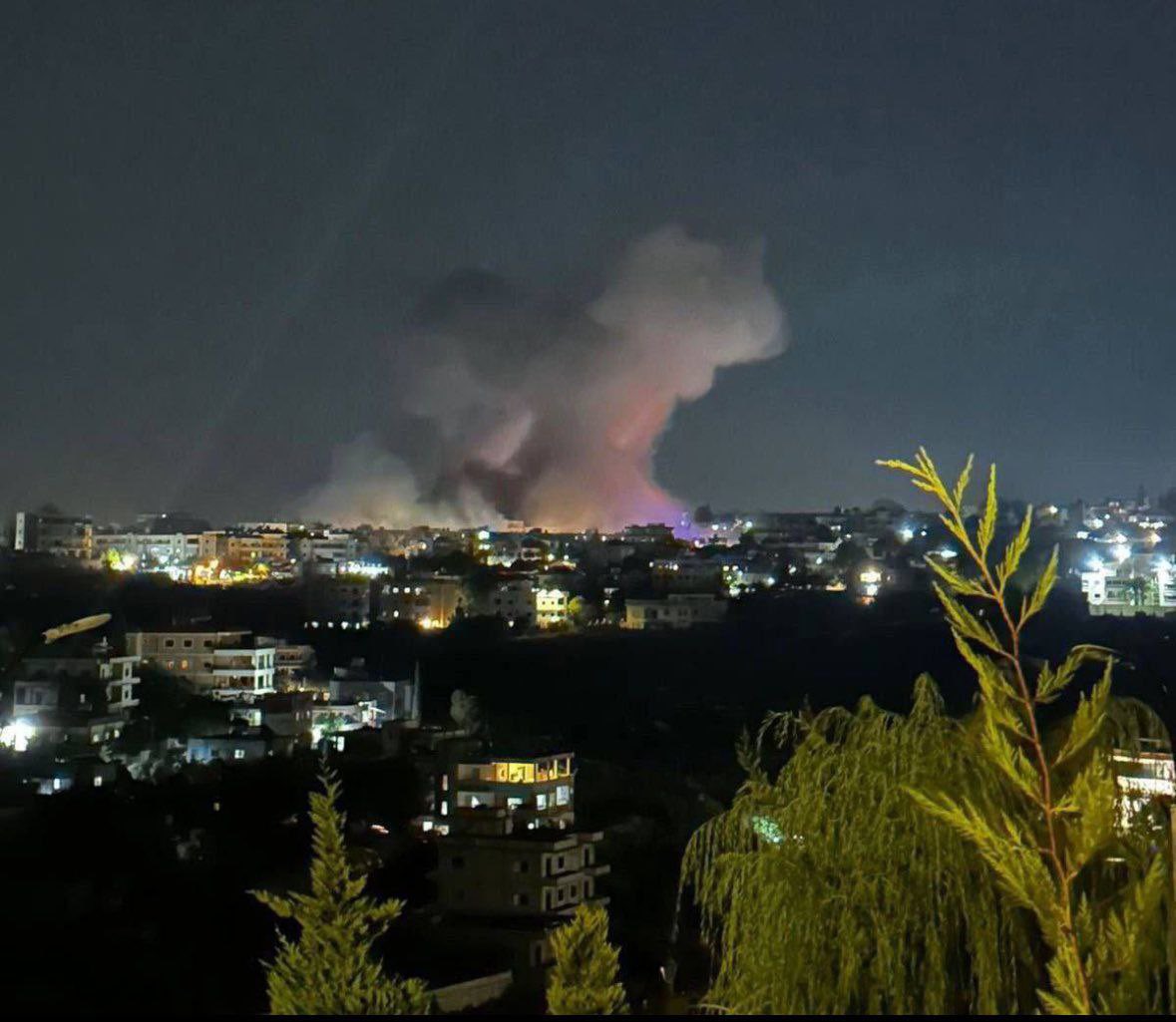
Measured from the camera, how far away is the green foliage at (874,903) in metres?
2.96

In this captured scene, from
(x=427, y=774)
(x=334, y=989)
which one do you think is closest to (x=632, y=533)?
(x=427, y=774)

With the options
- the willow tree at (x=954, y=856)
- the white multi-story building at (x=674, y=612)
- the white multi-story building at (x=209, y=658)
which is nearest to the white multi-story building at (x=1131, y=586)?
the white multi-story building at (x=674, y=612)

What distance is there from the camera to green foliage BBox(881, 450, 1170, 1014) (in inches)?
90.4

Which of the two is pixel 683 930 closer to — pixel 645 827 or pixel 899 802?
pixel 645 827

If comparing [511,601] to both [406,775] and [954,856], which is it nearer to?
[406,775]

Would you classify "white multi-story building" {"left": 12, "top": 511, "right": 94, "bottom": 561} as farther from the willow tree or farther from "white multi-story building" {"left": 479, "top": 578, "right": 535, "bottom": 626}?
the willow tree

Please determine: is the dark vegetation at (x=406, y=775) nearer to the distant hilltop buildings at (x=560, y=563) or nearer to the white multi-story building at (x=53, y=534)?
the distant hilltop buildings at (x=560, y=563)

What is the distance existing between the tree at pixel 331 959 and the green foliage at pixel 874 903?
111 centimetres

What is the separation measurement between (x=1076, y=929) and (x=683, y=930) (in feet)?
39.9

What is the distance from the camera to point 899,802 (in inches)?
123

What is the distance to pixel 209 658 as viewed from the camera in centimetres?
2580

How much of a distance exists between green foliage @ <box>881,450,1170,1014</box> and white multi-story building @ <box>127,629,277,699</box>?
77.6ft

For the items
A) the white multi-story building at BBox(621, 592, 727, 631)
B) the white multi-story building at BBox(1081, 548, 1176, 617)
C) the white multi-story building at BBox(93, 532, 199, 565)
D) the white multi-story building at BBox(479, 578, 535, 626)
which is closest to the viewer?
the white multi-story building at BBox(621, 592, 727, 631)

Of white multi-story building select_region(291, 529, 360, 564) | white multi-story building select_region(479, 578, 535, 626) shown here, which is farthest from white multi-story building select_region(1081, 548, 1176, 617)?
white multi-story building select_region(291, 529, 360, 564)
